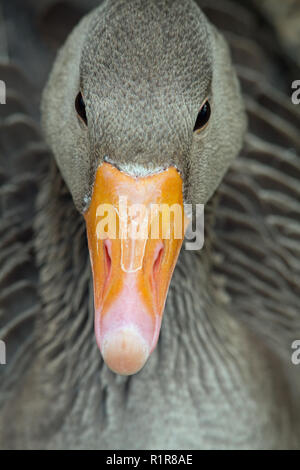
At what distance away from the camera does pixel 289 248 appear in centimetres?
344

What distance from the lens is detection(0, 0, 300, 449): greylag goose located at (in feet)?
7.04

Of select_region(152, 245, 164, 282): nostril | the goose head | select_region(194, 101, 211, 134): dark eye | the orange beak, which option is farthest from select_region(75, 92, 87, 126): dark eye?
select_region(152, 245, 164, 282): nostril

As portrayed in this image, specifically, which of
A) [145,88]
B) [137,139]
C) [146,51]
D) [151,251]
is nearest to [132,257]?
[151,251]

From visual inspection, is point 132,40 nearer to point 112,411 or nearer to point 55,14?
point 112,411

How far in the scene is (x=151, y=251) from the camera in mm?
2080

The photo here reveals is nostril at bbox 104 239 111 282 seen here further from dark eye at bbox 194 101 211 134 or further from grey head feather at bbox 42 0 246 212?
dark eye at bbox 194 101 211 134

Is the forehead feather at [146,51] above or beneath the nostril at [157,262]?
above

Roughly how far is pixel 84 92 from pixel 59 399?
1.15 m

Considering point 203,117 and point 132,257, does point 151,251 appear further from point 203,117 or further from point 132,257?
point 203,117

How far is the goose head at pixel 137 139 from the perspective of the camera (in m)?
2.04

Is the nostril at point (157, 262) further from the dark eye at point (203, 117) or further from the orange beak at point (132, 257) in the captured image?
the dark eye at point (203, 117)

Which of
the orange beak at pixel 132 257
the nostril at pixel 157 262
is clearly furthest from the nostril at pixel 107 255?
the nostril at pixel 157 262

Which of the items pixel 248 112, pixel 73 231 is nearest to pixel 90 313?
pixel 73 231

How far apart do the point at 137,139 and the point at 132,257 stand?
0.34 metres
